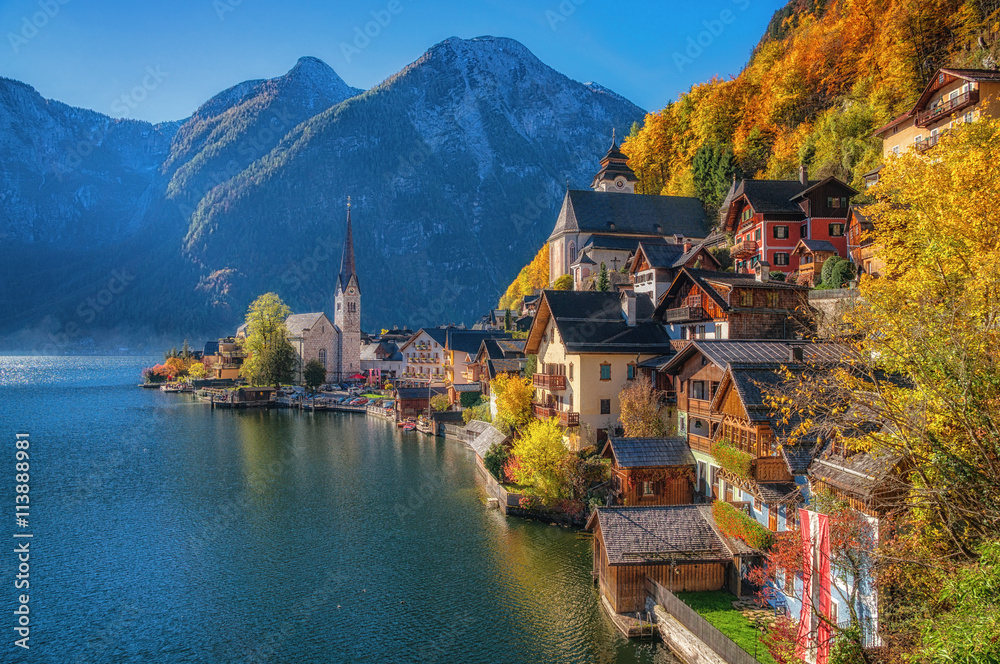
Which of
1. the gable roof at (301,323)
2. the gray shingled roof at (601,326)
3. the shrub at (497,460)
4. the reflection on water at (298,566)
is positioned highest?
the gable roof at (301,323)

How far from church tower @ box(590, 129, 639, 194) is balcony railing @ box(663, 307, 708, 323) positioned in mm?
58534

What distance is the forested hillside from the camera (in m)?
53.9

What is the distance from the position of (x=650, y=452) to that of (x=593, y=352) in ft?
30.8

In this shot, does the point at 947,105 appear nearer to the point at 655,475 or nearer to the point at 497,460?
the point at 655,475

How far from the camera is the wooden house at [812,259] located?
45250mm

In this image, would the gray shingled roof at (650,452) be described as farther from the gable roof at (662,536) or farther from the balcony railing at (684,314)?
the balcony railing at (684,314)

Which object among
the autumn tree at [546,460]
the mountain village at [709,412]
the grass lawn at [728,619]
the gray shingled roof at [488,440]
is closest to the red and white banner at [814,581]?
the mountain village at [709,412]

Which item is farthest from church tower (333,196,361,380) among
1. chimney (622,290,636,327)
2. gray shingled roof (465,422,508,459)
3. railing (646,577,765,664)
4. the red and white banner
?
the red and white banner

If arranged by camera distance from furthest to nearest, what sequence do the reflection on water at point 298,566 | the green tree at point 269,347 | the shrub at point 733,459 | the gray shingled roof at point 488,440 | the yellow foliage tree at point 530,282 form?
the yellow foliage tree at point 530,282 → the green tree at point 269,347 → the gray shingled roof at point 488,440 → the shrub at point 733,459 → the reflection on water at point 298,566

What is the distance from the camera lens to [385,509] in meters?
37.4

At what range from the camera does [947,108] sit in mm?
38000

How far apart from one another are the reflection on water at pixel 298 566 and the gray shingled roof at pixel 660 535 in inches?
112

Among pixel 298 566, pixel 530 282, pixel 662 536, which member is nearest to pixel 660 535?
pixel 662 536

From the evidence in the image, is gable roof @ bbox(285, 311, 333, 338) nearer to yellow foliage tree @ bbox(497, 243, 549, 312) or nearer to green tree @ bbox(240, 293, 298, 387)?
green tree @ bbox(240, 293, 298, 387)
